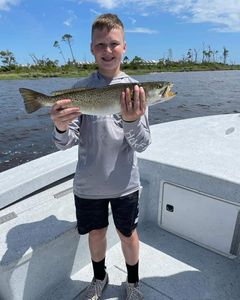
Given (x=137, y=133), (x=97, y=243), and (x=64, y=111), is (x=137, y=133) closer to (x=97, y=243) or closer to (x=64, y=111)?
(x=64, y=111)

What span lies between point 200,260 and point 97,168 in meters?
1.40

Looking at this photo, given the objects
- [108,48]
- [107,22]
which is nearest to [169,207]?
[108,48]

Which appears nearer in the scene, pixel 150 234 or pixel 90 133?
pixel 90 133

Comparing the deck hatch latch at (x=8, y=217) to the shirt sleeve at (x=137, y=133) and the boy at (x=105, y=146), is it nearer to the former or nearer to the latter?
the boy at (x=105, y=146)

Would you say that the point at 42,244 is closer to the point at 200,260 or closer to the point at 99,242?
the point at 99,242

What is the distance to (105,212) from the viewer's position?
80.4 inches

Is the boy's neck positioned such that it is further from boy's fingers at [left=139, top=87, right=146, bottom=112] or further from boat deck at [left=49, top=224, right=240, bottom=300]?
boat deck at [left=49, top=224, right=240, bottom=300]

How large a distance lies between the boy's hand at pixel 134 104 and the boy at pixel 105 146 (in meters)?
0.06

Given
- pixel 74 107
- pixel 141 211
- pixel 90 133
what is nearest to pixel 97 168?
pixel 90 133

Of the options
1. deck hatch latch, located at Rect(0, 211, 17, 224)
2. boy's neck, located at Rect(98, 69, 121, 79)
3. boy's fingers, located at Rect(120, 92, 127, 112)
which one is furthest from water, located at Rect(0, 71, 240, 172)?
boy's fingers, located at Rect(120, 92, 127, 112)

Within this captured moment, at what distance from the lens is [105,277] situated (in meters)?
2.31

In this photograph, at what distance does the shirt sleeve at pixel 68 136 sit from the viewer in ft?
6.21

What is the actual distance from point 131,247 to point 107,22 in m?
1.50

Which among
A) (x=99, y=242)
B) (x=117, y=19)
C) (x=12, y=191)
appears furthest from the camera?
(x=12, y=191)
